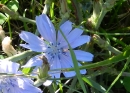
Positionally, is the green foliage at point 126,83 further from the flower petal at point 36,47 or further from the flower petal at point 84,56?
the flower petal at point 36,47

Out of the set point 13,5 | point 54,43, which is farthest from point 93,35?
point 13,5

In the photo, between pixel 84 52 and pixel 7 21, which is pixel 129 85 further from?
pixel 7 21

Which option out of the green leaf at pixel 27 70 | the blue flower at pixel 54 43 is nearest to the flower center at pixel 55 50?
the blue flower at pixel 54 43

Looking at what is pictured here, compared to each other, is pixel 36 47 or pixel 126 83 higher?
pixel 36 47

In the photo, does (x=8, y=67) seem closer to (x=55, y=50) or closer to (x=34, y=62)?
(x=34, y=62)

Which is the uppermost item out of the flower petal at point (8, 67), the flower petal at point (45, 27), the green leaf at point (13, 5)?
the green leaf at point (13, 5)

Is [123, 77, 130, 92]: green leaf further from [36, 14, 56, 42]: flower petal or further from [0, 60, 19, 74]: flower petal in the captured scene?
[0, 60, 19, 74]: flower petal

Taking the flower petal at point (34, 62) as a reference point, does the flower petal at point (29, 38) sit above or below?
above
